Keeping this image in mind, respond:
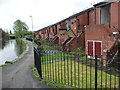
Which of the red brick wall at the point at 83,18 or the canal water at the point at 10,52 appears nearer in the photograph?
the canal water at the point at 10,52

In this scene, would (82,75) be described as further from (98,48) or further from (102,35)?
(98,48)

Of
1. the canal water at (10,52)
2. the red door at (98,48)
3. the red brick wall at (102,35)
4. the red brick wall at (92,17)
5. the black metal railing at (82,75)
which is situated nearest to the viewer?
the black metal railing at (82,75)

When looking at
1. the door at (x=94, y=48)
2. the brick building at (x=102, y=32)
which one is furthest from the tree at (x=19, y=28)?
the door at (x=94, y=48)

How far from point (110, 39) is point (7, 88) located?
1137 cm

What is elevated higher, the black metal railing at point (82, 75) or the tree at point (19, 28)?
the tree at point (19, 28)

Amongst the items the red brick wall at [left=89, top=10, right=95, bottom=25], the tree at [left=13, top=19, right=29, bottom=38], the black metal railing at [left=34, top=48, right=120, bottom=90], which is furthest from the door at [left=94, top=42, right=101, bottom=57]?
the tree at [left=13, top=19, right=29, bottom=38]

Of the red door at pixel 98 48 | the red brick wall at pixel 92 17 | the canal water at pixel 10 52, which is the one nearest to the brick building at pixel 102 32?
the red door at pixel 98 48

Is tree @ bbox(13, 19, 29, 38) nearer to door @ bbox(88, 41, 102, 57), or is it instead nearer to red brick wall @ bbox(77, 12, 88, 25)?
red brick wall @ bbox(77, 12, 88, 25)

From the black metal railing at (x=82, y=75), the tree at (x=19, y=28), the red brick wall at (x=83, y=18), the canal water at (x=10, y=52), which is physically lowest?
the canal water at (x=10, y=52)

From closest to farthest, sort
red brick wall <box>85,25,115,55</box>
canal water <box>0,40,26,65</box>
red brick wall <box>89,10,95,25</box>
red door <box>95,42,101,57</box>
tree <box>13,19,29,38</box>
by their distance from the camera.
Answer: red brick wall <box>85,25,115,55</box> < red door <box>95,42,101,57</box> < red brick wall <box>89,10,95,25</box> < canal water <box>0,40,26,65</box> < tree <box>13,19,29,38</box>

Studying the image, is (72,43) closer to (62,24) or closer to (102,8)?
(102,8)

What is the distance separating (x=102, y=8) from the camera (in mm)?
23406

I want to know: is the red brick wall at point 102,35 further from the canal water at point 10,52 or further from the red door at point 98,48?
the canal water at point 10,52

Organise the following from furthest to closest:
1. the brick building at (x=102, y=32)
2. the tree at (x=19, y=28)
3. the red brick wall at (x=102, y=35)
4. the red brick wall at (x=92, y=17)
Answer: the tree at (x=19, y=28) < the red brick wall at (x=92, y=17) < the brick building at (x=102, y=32) < the red brick wall at (x=102, y=35)
